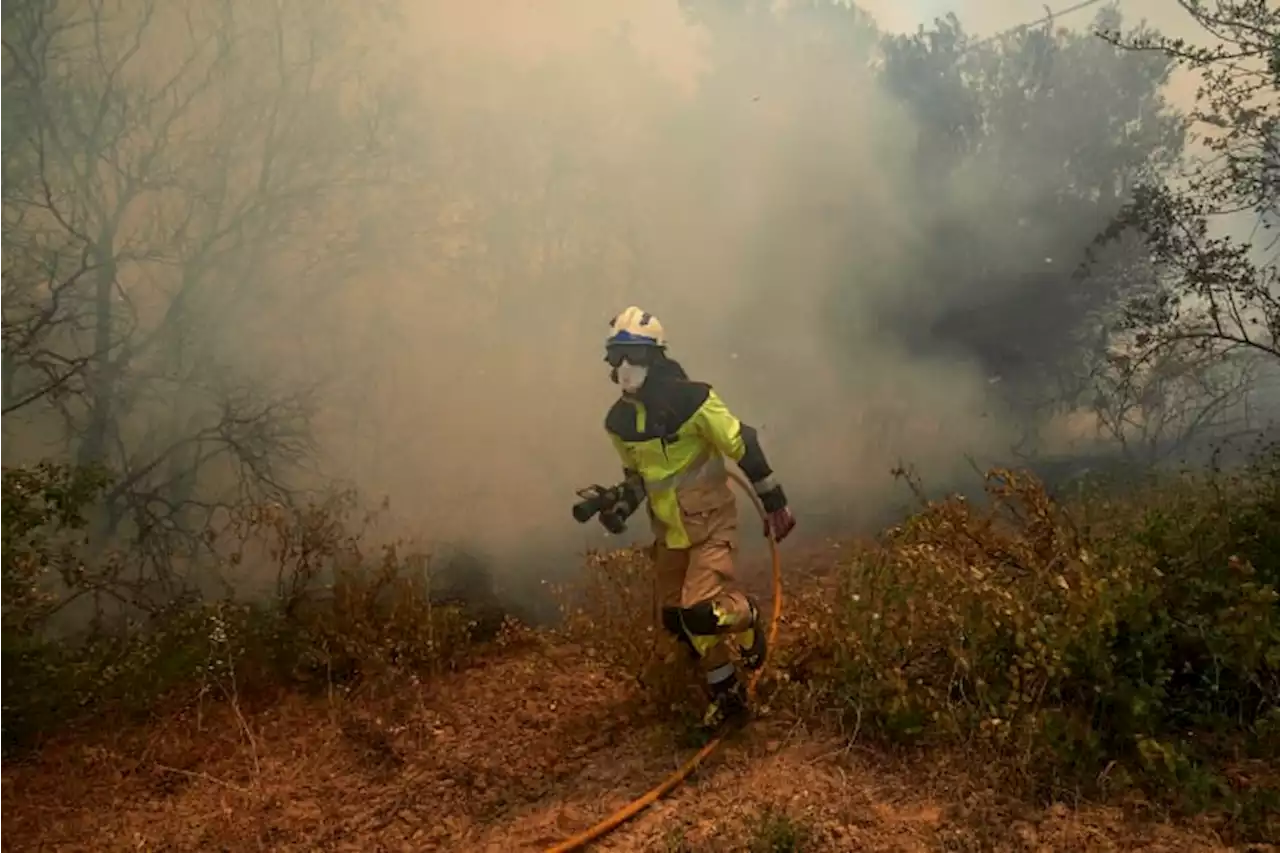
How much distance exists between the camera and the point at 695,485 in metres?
3.53

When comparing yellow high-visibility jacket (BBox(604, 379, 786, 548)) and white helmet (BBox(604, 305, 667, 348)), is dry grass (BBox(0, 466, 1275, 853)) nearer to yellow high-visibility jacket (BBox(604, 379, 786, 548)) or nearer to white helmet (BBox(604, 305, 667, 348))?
yellow high-visibility jacket (BBox(604, 379, 786, 548))

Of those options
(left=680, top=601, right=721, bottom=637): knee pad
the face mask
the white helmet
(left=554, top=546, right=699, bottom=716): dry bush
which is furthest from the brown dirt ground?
the white helmet

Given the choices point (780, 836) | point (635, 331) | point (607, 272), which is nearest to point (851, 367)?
point (607, 272)

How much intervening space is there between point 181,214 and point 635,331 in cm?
390

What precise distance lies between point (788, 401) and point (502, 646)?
12.5 feet

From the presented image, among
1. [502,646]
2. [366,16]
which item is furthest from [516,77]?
[502,646]

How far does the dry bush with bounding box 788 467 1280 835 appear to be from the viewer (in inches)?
122

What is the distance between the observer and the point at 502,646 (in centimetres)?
478

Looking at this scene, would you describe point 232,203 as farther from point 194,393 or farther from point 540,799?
point 540,799

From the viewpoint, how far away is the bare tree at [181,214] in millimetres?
5652

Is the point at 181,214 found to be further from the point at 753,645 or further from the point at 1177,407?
the point at 1177,407

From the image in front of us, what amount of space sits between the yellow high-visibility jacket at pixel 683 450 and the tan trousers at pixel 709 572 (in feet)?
0.09

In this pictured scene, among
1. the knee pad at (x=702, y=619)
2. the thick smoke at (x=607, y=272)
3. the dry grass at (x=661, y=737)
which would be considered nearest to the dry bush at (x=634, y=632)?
the dry grass at (x=661, y=737)

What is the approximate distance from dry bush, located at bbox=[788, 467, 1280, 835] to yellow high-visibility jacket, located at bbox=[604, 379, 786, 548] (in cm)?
72
